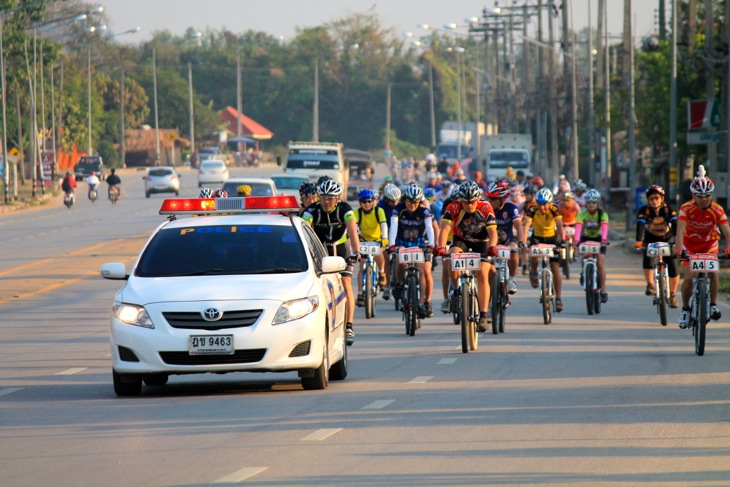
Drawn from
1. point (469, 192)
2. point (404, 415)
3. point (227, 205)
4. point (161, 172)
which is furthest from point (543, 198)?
point (161, 172)

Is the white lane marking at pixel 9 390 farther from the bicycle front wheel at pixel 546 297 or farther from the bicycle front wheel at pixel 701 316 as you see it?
the bicycle front wheel at pixel 546 297

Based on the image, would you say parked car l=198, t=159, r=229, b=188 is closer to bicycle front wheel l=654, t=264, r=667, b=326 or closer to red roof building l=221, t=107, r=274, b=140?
bicycle front wheel l=654, t=264, r=667, b=326

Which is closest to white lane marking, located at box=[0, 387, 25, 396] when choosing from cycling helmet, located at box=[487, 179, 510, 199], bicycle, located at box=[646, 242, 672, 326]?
cycling helmet, located at box=[487, 179, 510, 199]

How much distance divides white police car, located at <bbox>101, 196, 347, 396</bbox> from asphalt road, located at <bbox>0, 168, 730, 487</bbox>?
12.8 inches

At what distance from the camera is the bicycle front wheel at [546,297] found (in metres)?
20.0

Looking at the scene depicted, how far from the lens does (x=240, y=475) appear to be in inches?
347

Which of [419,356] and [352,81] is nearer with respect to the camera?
[419,356]

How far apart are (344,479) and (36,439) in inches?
110

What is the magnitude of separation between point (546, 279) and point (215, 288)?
8.86 meters

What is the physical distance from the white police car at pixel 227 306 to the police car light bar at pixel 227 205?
324 millimetres

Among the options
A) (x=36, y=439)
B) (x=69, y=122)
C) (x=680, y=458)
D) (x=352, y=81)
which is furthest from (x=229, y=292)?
(x=352, y=81)

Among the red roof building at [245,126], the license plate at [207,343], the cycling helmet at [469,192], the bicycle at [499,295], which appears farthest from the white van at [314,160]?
the red roof building at [245,126]

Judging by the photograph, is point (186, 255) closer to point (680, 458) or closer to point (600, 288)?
point (680, 458)

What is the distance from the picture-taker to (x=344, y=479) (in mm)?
8680
